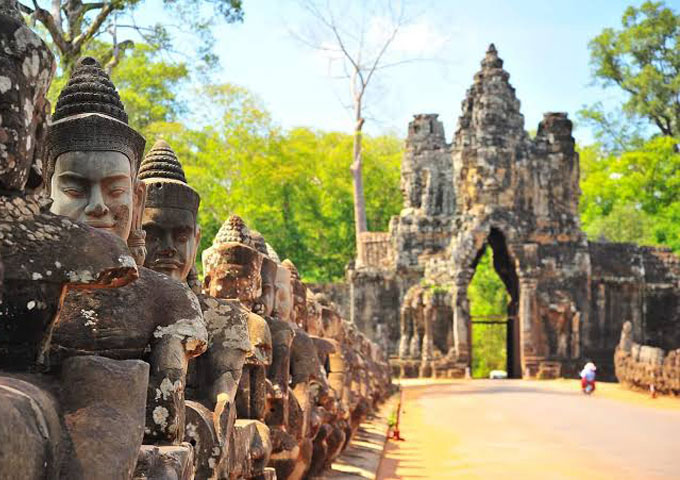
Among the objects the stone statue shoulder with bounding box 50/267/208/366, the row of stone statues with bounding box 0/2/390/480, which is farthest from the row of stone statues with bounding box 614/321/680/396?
the stone statue shoulder with bounding box 50/267/208/366

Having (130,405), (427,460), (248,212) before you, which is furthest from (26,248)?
(248,212)

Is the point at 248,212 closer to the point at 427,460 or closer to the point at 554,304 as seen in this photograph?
the point at 554,304

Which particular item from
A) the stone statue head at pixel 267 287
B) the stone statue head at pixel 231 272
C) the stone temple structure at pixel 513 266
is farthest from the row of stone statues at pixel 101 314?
the stone temple structure at pixel 513 266

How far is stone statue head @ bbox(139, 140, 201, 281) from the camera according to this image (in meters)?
4.57

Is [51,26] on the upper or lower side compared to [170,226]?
upper

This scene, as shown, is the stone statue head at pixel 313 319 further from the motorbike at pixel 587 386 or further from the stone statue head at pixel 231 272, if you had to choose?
the motorbike at pixel 587 386

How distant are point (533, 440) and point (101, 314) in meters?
9.02

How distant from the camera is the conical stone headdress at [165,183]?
4.62 m

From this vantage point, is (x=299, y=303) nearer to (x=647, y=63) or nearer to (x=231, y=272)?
(x=231, y=272)

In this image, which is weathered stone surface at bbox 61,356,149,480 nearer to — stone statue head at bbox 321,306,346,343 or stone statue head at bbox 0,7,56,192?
stone statue head at bbox 0,7,56,192

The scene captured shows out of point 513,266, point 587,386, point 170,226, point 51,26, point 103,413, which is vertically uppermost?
point 51,26

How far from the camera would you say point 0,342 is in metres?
2.27

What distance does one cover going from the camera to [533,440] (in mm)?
11086

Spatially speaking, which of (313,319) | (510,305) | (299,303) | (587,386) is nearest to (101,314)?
(299,303)
